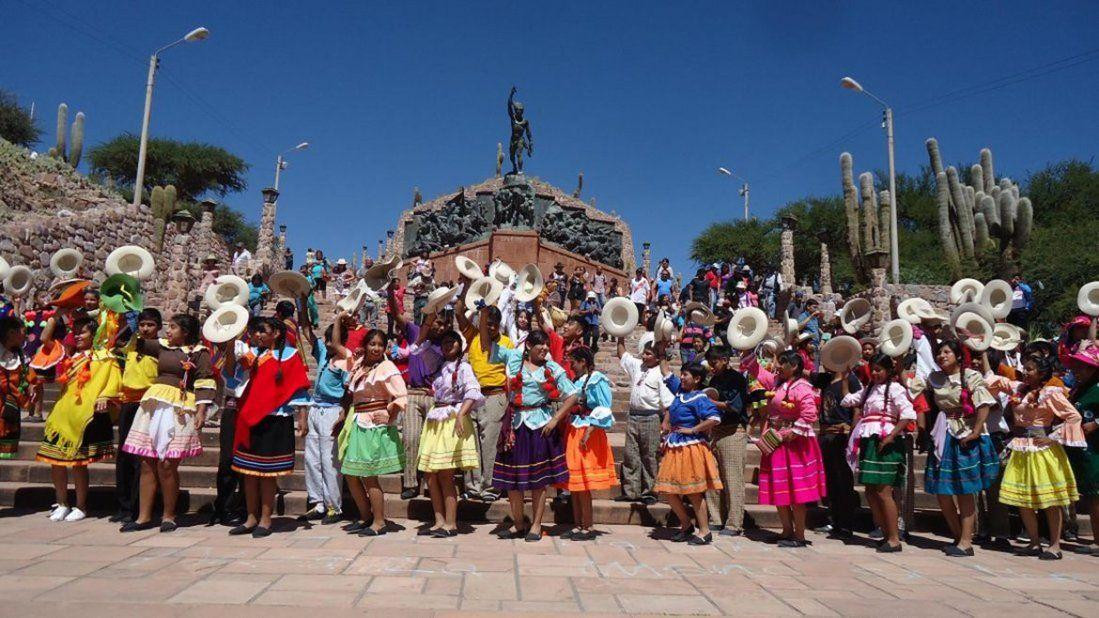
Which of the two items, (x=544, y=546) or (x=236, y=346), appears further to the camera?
(x=236, y=346)

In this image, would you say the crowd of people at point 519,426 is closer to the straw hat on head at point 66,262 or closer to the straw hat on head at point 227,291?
the straw hat on head at point 227,291

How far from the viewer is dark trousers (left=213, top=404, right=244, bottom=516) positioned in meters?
5.52

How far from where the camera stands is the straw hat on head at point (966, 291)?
7.10 metres

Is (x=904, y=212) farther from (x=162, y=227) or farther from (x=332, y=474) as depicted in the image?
(x=332, y=474)

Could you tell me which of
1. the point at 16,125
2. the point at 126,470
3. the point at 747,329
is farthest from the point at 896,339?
the point at 16,125

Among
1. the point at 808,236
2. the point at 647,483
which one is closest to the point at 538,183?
the point at 808,236

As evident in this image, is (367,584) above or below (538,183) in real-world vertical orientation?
below

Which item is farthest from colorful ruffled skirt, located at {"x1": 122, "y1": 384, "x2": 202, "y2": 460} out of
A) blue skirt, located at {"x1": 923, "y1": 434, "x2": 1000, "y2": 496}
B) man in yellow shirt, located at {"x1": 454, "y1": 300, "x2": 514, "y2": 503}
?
blue skirt, located at {"x1": 923, "y1": 434, "x2": 1000, "y2": 496}

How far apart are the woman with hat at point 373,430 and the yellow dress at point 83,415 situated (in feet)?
6.91

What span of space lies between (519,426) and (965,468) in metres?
3.69

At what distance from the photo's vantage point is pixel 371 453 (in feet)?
17.0

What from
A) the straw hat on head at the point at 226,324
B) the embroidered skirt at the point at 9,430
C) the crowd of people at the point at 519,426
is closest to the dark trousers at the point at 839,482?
the crowd of people at the point at 519,426

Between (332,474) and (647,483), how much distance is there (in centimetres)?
292

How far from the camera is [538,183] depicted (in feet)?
165
